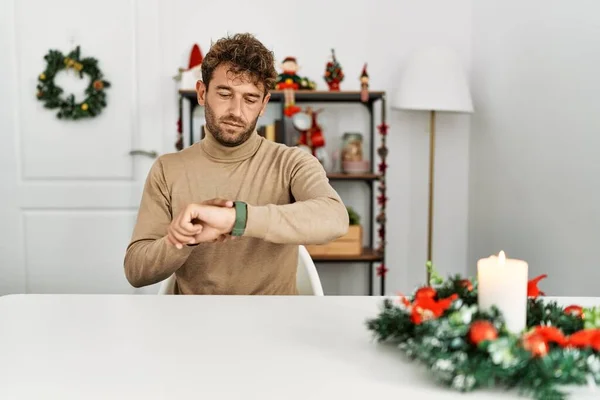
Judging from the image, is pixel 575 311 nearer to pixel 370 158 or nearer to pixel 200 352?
pixel 200 352

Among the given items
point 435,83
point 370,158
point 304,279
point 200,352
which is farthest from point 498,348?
point 370,158

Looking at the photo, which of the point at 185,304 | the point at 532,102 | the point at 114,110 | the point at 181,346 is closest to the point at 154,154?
the point at 114,110

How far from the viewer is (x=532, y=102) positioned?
263 cm

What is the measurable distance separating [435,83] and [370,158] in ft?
1.72

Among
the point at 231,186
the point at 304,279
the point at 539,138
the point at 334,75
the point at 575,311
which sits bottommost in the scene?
the point at 304,279

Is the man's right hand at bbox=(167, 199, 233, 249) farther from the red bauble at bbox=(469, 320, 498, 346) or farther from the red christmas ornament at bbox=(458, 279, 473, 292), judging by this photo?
the red bauble at bbox=(469, 320, 498, 346)

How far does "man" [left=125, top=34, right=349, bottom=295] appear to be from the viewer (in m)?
1.45

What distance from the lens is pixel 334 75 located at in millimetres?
3066

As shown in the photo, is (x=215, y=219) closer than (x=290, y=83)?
Yes

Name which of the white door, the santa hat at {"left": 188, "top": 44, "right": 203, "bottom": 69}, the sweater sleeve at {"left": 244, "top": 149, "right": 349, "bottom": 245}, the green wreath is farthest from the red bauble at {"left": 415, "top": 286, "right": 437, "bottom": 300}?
the green wreath

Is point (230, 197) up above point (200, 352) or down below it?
above

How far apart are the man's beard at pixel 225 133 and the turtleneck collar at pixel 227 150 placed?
2 centimetres

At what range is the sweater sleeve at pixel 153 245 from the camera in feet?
4.44

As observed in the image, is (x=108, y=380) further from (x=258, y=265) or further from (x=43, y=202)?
(x=43, y=202)
